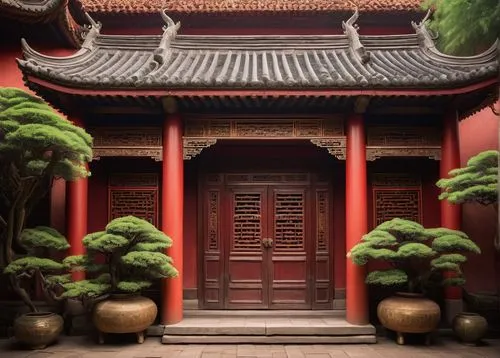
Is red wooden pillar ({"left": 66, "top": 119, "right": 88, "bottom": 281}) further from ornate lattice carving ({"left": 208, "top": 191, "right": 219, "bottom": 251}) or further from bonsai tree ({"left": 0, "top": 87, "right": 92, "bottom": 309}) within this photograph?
ornate lattice carving ({"left": 208, "top": 191, "right": 219, "bottom": 251})

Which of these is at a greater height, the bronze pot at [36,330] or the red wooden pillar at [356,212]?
the red wooden pillar at [356,212]

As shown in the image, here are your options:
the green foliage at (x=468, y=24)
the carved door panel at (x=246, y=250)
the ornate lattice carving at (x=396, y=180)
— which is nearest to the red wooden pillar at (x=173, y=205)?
the carved door panel at (x=246, y=250)

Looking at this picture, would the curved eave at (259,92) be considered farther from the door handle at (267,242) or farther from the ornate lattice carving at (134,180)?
the door handle at (267,242)

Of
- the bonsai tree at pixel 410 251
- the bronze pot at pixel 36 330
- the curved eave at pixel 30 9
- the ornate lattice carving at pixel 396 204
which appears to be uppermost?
the curved eave at pixel 30 9

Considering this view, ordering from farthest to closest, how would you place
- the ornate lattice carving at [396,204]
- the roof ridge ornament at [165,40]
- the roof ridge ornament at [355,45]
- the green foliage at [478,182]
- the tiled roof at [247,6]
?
the tiled roof at [247,6]
the ornate lattice carving at [396,204]
the roof ridge ornament at [355,45]
the roof ridge ornament at [165,40]
the green foliage at [478,182]

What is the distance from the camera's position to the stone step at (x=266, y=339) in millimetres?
6156

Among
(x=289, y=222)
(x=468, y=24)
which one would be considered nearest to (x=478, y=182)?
(x=468, y=24)

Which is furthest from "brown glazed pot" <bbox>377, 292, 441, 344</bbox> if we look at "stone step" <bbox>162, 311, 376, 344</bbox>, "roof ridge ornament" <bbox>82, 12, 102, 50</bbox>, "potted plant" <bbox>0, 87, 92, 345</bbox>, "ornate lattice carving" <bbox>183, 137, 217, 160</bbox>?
"roof ridge ornament" <bbox>82, 12, 102, 50</bbox>

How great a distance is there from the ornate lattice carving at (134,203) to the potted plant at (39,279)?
1.35 m

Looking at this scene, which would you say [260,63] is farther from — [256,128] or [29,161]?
[29,161]

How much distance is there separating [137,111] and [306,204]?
10.7 ft

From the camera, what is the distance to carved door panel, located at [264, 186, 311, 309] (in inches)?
297

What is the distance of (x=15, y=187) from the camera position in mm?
6148

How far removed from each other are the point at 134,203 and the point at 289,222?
107 inches
